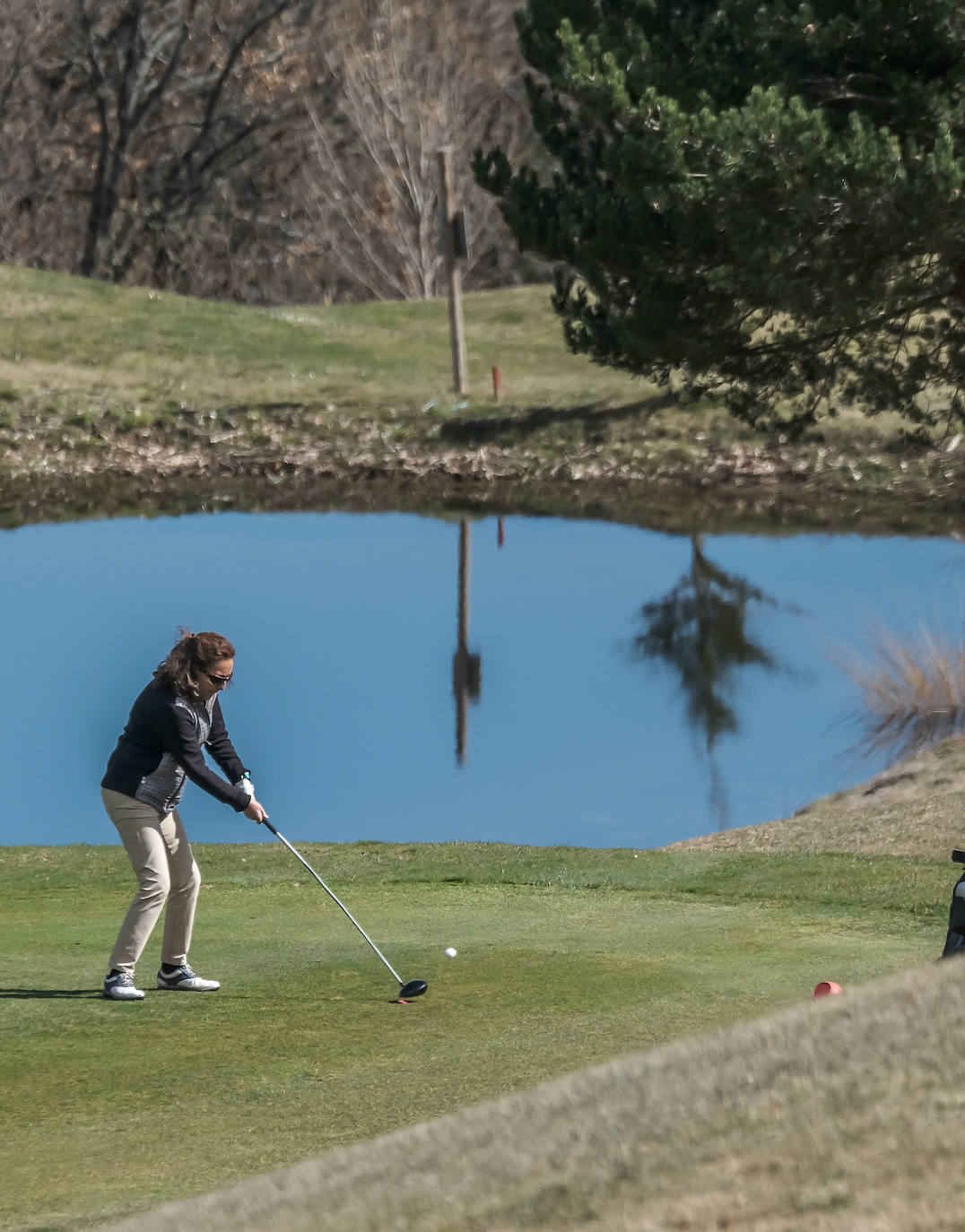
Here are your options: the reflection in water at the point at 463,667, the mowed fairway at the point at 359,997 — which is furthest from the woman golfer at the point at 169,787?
the reflection in water at the point at 463,667

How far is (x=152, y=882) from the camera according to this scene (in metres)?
8.39

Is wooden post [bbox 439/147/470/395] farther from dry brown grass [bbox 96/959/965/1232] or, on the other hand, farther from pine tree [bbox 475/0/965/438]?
dry brown grass [bbox 96/959/965/1232]

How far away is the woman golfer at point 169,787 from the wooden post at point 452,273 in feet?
97.2

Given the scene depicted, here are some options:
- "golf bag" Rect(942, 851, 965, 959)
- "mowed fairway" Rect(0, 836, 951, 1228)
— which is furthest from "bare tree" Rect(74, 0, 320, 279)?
"golf bag" Rect(942, 851, 965, 959)

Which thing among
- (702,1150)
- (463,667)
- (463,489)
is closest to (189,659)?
(702,1150)

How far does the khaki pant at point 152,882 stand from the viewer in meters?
8.27

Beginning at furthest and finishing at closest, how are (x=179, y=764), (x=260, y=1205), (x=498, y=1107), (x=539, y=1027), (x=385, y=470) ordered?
(x=385, y=470) < (x=179, y=764) < (x=539, y=1027) < (x=498, y=1107) < (x=260, y=1205)

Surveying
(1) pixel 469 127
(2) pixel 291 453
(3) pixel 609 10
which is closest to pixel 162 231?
(1) pixel 469 127

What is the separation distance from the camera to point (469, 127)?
6016cm

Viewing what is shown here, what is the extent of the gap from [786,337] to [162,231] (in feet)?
148

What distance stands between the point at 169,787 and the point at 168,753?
0.17 metres

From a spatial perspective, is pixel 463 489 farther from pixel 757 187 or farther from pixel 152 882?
pixel 152 882

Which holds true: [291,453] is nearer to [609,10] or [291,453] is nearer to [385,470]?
[385,470]

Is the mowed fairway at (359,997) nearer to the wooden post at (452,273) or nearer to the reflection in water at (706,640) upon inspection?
the reflection in water at (706,640)
